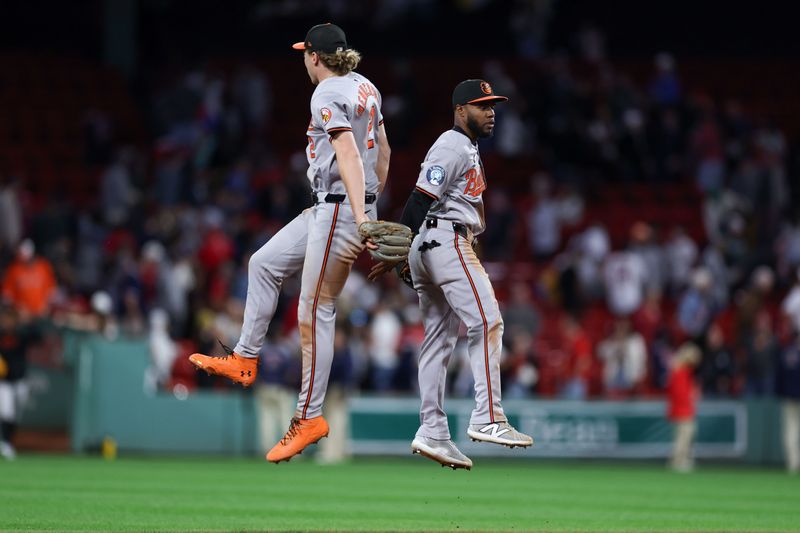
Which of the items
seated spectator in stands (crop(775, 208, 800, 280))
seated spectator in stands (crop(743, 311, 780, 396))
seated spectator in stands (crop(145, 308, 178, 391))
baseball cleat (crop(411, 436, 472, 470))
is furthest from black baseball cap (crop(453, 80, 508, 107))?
seated spectator in stands (crop(775, 208, 800, 280))

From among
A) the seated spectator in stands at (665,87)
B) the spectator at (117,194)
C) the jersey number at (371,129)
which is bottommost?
the jersey number at (371,129)

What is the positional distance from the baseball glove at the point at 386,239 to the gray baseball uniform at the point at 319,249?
33 cm

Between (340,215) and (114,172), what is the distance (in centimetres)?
1596

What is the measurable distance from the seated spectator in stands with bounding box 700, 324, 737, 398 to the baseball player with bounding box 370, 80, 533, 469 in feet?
43.0

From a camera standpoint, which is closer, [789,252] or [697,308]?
[697,308]

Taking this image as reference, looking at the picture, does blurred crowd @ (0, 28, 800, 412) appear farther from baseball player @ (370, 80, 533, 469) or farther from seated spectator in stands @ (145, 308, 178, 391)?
baseball player @ (370, 80, 533, 469)

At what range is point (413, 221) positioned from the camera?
29.2ft

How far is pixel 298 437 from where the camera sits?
8703mm

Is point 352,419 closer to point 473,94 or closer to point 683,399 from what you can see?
point 683,399

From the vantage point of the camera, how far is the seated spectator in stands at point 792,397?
20.4m

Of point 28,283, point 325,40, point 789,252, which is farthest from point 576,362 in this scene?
point 325,40

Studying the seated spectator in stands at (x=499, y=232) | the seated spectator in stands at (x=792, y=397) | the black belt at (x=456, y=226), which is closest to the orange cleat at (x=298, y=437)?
the black belt at (x=456, y=226)

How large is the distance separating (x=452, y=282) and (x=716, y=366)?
13.6m

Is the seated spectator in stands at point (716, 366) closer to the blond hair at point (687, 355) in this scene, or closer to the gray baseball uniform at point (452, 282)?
the blond hair at point (687, 355)
